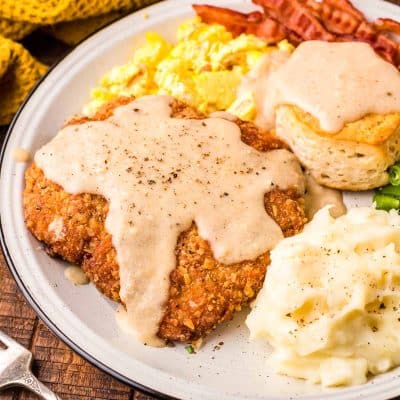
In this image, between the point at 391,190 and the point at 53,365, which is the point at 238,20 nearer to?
the point at 391,190

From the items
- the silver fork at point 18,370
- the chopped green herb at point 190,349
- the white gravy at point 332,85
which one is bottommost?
the silver fork at point 18,370

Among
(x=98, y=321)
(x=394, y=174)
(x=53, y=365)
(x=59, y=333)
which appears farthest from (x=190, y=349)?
(x=394, y=174)

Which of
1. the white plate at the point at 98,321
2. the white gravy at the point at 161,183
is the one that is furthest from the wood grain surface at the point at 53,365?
the white gravy at the point at 161,183

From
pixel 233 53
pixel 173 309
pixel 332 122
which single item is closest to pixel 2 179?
pixel 173 309

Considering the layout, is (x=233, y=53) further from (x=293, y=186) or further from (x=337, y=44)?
(x=293, y=186)

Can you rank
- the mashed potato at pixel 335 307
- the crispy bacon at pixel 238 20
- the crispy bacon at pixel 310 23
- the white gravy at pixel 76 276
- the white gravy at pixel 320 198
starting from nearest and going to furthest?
the mashed potato at pixel 335 307 < the white gravy at pixel 76 276 < the white gravy at pixel 320 198 < the crispy bacon at pixel 310 23 < the crispy bacon at pixel 238 20

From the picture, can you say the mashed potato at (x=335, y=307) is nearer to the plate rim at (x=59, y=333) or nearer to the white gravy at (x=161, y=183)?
the white gravy at (x=161, y=183)
